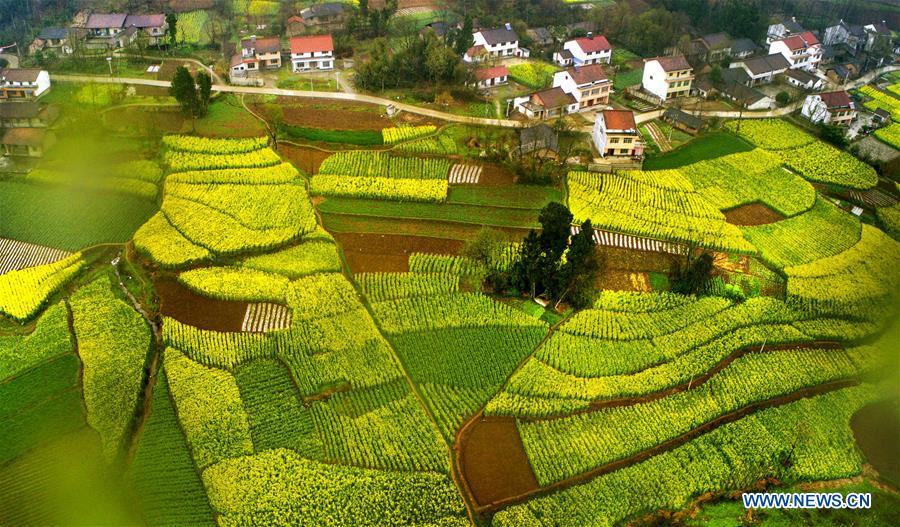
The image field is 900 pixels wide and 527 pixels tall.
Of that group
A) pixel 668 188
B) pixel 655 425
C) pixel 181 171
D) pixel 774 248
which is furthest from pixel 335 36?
pixel 655 425

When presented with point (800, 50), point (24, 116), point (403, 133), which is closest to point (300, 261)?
point (403, 133)

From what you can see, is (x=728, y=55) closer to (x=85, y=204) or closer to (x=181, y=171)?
(x=181, y=171)

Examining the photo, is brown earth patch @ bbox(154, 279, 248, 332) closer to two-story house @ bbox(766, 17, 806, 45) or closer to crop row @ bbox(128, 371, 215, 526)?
crop row @ bbox(128, 371, 215, 526)

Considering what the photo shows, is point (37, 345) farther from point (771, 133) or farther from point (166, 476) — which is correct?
point (771, 133)

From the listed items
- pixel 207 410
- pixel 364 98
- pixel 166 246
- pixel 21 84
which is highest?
pixel 21 84

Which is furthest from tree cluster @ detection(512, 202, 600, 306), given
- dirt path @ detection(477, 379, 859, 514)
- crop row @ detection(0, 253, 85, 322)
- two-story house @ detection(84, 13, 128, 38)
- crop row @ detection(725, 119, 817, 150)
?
two-story house @ detection(84, 13, 128, 38)

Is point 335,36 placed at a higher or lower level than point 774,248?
higher

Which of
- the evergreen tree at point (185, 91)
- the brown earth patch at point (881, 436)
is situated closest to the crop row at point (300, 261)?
the evergreen tree at point (185, 91)
